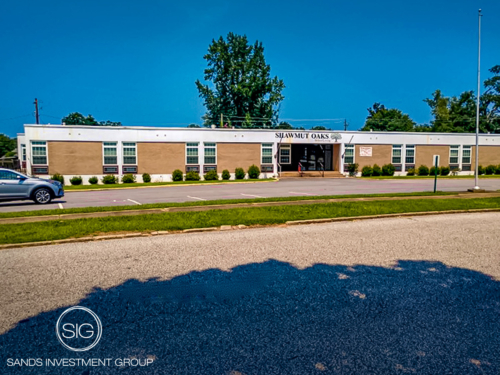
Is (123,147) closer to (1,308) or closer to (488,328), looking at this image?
(1,308)

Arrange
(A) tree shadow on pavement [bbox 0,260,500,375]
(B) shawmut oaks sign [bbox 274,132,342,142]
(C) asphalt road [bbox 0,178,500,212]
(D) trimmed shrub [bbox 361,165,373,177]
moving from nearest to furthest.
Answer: (A) tree shadow on pavement [bbox 0,260,500,375] < (C) asphalt road [bbox 0,178,500,212] < (B) shawmut oaks sign [bbox 274,132,342,142] < (D) trimmed shrub [bbox 361,165,373,177]

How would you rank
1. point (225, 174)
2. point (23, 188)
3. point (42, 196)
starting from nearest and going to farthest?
1. point (23, 188)
2. point (42, 196)
3. point (225, 174)

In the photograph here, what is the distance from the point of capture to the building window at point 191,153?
32094 mm

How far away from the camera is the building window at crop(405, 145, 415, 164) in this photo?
37469 mm

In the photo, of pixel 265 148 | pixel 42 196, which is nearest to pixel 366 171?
pixel 265 148

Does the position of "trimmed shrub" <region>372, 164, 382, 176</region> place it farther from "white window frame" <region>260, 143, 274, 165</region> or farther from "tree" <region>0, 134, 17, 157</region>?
"tree" <region>0, 134, 17, 157</region>

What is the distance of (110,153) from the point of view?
30.3m

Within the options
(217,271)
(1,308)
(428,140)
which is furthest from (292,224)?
(428,140)

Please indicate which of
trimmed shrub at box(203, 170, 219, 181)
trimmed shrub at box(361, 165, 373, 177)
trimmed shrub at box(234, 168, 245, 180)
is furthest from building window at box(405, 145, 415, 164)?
trimmed shrub at box(203, 170, 219, 181)

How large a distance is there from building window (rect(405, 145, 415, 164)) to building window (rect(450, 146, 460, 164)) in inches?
184

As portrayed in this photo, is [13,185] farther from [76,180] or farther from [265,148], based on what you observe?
[265,148]

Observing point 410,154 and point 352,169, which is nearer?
point 352,169

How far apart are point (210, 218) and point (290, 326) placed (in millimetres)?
6561

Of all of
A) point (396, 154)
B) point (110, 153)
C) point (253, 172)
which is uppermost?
point (396, 154)
